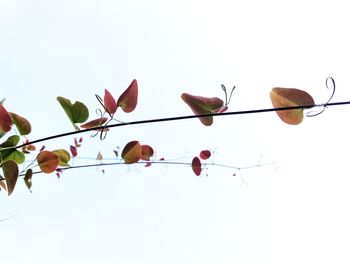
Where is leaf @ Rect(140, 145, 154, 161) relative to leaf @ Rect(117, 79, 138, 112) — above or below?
below

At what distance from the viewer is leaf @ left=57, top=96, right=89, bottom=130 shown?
104 centimetres

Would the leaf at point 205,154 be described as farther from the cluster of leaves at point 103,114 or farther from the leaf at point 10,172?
the leaf at point 10,172

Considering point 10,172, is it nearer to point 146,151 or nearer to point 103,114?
point 103,114

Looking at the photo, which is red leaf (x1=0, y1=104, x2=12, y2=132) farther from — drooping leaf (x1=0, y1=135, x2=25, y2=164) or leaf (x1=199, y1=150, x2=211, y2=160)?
leaf (x1=199, y1=150, x2=211, y2=160)

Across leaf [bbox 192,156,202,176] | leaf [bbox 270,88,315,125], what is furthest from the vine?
leaf [bbox 192,156,202,176]

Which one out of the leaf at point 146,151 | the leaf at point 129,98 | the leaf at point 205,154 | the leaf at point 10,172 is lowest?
the leaf at point 205,154

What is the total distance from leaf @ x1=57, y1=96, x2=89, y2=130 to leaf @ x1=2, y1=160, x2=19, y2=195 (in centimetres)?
17

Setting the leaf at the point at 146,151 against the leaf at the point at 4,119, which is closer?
the leaf at the point at 4,119

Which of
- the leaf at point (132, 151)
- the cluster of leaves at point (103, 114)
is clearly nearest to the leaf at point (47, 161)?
the cluster of leaves at point (103, 114)

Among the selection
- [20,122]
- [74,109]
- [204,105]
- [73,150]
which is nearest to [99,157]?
[73,150]

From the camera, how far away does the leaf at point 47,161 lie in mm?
1158

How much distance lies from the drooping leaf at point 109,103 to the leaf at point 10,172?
9.8 inches

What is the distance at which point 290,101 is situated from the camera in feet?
2.96

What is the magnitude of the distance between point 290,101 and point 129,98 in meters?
0.37
